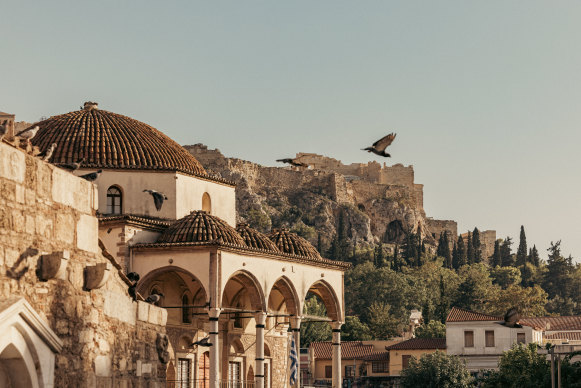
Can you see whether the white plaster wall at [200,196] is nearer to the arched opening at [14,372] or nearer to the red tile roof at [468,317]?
the arched opening at [14,372]

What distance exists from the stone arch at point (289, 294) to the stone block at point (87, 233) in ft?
74.3

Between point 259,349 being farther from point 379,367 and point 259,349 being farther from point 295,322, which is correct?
point 379,367

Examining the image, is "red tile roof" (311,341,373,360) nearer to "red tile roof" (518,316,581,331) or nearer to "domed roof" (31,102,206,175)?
"red tile roof" (518,316,581,331)

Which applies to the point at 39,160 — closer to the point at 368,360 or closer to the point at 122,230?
the point at 122,230

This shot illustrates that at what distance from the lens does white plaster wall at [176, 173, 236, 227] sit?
32.9 m

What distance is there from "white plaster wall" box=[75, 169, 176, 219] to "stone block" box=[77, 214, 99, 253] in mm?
20799

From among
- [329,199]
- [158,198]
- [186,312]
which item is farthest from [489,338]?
[329,199]

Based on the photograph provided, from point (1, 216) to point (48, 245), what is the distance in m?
0.87

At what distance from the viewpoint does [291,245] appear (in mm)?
35000

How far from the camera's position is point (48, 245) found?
9867 millimetres

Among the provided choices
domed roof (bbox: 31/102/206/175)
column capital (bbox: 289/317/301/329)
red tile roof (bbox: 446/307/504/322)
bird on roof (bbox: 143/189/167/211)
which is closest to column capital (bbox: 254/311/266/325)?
column capital (bbox: 289/317/301/329)

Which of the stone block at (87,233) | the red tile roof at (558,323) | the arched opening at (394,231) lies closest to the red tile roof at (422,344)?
the red tile roof at (558,323)

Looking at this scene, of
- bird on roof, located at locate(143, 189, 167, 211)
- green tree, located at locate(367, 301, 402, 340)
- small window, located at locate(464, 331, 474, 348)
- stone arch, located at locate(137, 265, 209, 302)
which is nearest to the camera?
stone arch, located at locate(137, 265, 209, 302)

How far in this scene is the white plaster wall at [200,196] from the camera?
32909 millimetres
